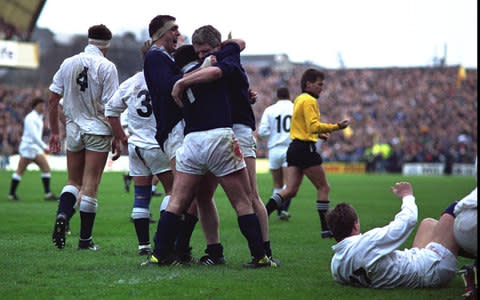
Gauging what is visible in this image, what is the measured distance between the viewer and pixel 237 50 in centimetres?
672

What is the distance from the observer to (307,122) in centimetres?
1001

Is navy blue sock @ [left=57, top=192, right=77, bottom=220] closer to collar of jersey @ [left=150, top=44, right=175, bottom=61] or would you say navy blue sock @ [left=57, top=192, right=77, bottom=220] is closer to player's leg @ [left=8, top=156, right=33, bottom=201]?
collar of jersey @ [left=150, top=44, right=175, bottom=61]

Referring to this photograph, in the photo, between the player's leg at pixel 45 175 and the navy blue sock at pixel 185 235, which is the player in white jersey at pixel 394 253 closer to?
the navy blue sock at pixel 185 235

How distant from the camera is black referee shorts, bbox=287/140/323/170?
34.1ft

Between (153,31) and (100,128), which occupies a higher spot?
(153,31)

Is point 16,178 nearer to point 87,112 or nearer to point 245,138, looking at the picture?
point 87,112

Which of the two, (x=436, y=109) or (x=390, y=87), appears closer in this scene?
(x=436, y=109)

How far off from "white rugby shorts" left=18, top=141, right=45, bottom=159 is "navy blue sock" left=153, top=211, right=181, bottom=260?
11901 mm

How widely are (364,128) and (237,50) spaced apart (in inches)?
1955

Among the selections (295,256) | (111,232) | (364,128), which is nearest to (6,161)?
(364,128)

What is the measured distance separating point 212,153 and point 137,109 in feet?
5.56

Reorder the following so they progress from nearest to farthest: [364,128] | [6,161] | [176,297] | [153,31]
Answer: [176,297] → [153,31] → [6,161] → [364,128]

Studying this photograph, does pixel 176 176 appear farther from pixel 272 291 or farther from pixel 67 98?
pixel 67 98

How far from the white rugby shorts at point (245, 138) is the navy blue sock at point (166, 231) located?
111cm
